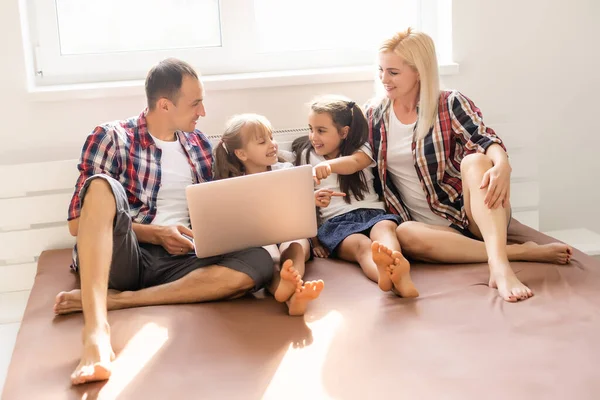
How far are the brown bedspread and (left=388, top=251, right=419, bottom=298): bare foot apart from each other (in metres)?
0.03

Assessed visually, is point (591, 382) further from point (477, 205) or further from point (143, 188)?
point (143, 188)

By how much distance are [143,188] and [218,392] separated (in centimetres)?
86

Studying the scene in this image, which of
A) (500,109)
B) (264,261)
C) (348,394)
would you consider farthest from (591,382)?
(500,109)

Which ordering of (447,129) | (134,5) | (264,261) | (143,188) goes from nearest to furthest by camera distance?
(264,261) < (143,188) < (447,129) < (134,5)

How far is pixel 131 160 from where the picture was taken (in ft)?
7.05

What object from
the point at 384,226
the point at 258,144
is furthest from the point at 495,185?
the point at 258,144

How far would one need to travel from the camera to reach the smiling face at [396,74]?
230cm

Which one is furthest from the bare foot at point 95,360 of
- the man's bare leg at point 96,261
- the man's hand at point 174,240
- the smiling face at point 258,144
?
the smiling face at point 258,144

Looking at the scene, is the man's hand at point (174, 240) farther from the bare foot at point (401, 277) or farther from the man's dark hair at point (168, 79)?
the bare foot at point (401, 277)

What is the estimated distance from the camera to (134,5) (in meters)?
2.68

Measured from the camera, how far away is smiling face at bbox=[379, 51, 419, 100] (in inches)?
90.6

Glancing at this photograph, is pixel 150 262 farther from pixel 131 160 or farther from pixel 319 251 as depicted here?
pixel 319 251

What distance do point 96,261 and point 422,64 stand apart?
3.77ft

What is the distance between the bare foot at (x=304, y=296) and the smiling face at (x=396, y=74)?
30.7 inches
